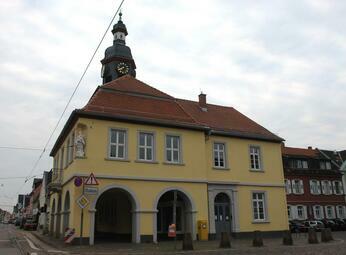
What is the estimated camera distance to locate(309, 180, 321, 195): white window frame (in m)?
49.0

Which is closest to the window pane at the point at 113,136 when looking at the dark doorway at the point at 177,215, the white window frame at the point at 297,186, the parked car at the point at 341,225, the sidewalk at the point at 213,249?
the dark doorway at the point at 177,215

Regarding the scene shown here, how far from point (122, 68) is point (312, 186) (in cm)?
2911

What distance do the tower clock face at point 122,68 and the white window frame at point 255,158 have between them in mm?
12880

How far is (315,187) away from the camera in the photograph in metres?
49.3

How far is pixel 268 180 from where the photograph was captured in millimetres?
28922

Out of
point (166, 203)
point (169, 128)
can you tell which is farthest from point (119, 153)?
point (166, 203)

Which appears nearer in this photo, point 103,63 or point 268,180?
point 268,180

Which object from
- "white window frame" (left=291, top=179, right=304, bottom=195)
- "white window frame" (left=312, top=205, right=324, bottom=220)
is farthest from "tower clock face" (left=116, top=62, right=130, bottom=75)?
"white window frame" (left=312, top=205, right=324, bottom=220)

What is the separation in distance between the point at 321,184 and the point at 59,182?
115ft

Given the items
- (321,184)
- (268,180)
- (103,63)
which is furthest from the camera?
(321,184)

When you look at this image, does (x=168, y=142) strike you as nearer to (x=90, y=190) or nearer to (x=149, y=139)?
(x=149, y=139)

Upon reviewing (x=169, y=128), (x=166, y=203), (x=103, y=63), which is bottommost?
(x=166, y=203)

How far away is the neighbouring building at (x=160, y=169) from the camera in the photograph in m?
22.3

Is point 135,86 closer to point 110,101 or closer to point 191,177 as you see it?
point 110,101
